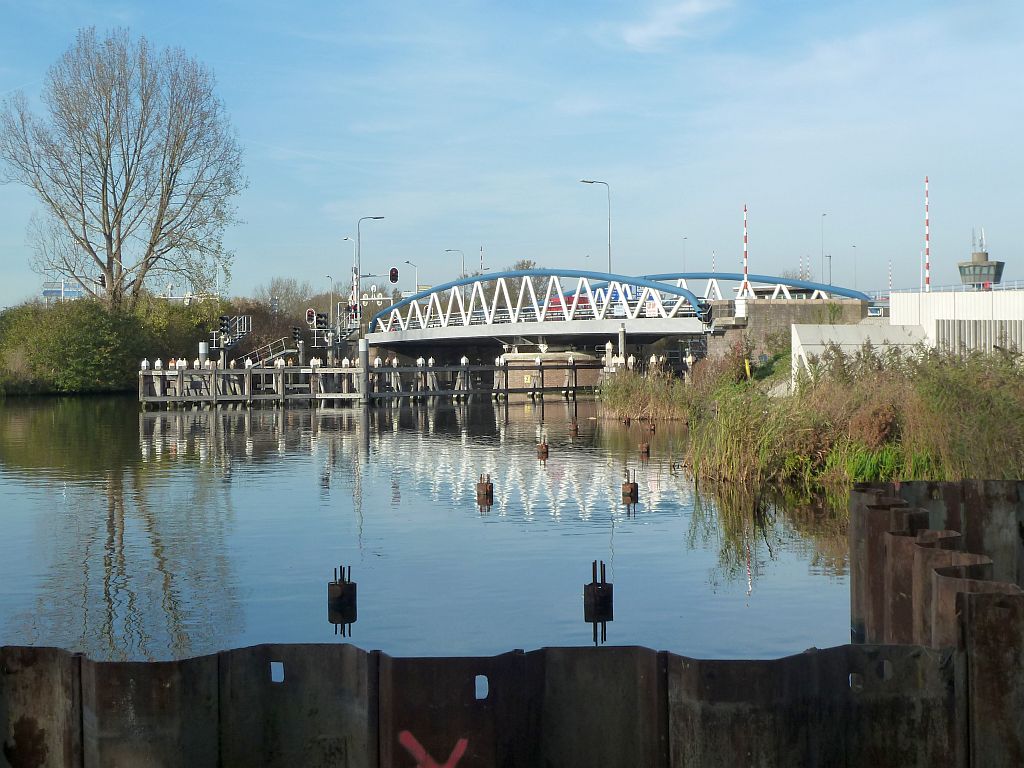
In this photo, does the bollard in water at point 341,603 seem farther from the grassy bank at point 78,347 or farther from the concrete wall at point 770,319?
the grassy bank at point 78,347

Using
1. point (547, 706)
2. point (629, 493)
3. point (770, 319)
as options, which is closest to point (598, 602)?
point (547, 706)

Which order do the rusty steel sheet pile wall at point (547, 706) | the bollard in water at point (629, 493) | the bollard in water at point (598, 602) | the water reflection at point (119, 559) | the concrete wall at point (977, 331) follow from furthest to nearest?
1. the concrete wall at point (977, 331)
2. the bollard in water at point (629, 493)
3. the bollard in water at point (598, 602)
4. the water reflection at point (119, 559)
5. the rusty steel sheet pile wall at point (547, 706)

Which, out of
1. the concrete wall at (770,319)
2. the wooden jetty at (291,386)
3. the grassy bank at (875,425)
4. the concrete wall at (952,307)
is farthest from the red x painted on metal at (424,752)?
the wooden jetty at (291,386)

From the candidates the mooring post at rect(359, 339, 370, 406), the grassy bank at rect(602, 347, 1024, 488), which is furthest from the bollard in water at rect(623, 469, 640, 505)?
the mooring post at rect(359, 339, 370, 406)

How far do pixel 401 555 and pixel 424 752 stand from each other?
7.99 m

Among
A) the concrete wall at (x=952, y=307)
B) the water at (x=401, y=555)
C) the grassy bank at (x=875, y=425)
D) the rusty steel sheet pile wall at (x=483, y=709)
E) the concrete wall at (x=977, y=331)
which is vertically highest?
the concrete wall at (x=952, y=307)

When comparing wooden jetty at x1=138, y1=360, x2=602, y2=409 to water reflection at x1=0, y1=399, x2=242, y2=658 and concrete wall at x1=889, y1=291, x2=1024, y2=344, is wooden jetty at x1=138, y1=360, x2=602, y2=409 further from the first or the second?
concrete wall at x1=889, y1=291, x2=1024, y2=344

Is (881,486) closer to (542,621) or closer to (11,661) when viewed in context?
(542,621)

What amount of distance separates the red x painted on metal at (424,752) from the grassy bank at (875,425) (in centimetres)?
1104

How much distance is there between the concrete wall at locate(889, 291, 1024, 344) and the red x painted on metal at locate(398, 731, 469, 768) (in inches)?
1050

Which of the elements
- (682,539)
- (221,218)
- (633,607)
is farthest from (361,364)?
(633,607)

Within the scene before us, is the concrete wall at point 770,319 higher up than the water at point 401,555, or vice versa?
the concrete wall at point 770,319

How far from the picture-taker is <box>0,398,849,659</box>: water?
10.4 meters

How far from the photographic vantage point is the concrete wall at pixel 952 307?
29.8m
